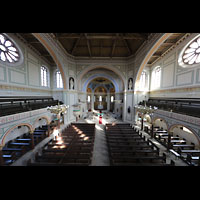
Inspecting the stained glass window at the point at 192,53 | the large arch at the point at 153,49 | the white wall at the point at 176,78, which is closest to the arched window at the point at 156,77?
the white wall at the point at 176,78

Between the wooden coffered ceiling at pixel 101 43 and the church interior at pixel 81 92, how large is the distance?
91 mm

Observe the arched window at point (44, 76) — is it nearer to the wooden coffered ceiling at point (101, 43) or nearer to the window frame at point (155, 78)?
the wooden coffered ceiling at point (101, 43)

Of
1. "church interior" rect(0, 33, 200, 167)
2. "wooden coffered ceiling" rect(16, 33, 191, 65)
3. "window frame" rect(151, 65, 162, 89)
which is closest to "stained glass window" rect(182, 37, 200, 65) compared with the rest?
"church interior" rect(0, 33, 200, 167)

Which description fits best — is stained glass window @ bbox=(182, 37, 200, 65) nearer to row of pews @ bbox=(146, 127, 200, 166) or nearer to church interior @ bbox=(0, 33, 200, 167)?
church interior @ bbox=(0, 33, 200, 167)

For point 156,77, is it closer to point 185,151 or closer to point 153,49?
point 153,49

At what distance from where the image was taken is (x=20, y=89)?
9.46 metres

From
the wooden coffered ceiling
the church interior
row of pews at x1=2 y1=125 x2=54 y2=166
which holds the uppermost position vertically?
the wooden coffered ceiling

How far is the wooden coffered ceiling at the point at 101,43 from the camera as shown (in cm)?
973

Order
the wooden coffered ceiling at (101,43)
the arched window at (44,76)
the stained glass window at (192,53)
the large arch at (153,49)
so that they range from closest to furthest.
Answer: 1. the large arch at (153,49)
2. the stained glass window at (192,53)
3. the wooden coffered ceiling at (101,43)
4. the arched window at (44,76)

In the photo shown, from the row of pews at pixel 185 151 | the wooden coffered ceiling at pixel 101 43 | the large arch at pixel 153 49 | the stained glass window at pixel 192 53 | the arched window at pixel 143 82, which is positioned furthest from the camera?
the arched window at pixel 143 82

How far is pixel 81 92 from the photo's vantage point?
58.0 ft

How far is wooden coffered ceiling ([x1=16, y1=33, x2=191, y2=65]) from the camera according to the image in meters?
9.73

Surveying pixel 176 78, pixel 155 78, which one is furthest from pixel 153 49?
pixel 155 78
